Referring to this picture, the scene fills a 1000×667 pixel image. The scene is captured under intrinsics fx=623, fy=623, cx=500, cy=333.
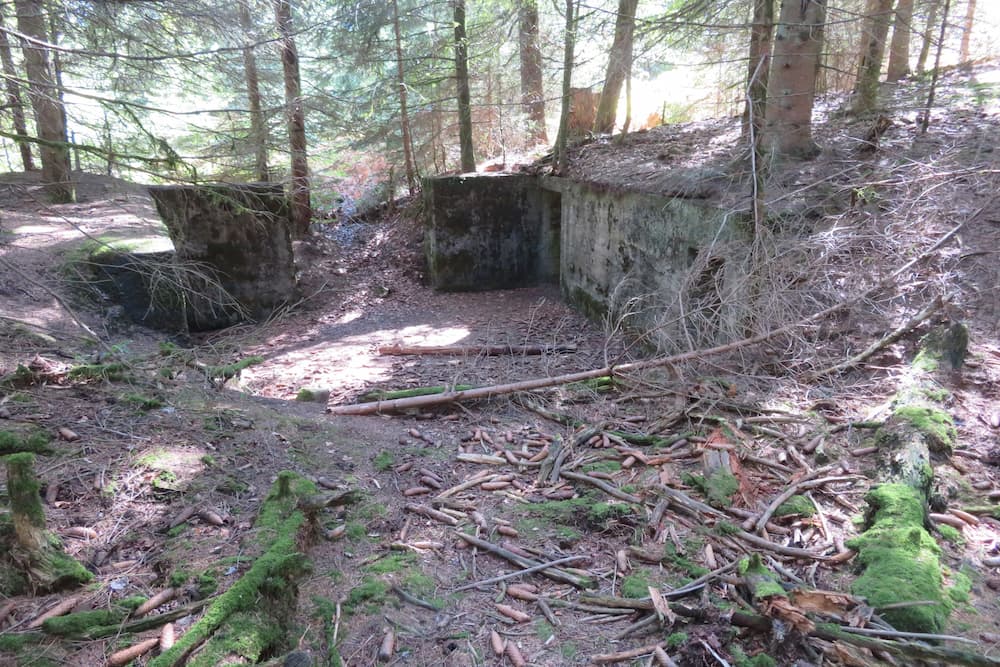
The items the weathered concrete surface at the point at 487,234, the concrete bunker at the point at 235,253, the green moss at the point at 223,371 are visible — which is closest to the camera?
the green moss at the point at 223,371

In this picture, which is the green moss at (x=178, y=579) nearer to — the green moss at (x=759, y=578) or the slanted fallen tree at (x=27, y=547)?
→ the slanted fallen tree at (x=27, y=547)

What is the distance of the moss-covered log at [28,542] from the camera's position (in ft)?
8.96

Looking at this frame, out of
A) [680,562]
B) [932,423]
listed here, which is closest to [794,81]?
[932,423]

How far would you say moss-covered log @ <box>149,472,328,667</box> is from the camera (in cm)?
241

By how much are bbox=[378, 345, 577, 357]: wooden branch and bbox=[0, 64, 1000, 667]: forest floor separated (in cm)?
43

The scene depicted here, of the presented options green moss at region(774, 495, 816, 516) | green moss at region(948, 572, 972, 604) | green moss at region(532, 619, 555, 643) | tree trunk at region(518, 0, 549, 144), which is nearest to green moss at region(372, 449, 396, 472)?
green moss at region(532, 619, 555, 643)

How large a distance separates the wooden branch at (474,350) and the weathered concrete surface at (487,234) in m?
3.84

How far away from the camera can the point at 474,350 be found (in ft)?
27.6

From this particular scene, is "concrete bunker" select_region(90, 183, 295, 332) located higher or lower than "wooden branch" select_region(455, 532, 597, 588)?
higher

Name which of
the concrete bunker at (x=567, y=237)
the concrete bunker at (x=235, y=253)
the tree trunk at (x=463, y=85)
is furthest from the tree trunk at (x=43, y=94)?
the tree trunk at (x=463, y=85)

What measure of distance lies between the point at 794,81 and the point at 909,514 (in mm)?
5501

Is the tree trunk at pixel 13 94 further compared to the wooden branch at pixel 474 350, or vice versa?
the wooden branch at pixel 474 350

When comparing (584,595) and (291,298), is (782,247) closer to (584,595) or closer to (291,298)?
(584,595)

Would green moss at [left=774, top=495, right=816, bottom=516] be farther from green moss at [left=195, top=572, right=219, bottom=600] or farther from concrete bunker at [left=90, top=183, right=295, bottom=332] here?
concrete bunker at [left=90, top=183, right=295, bottom=332]
